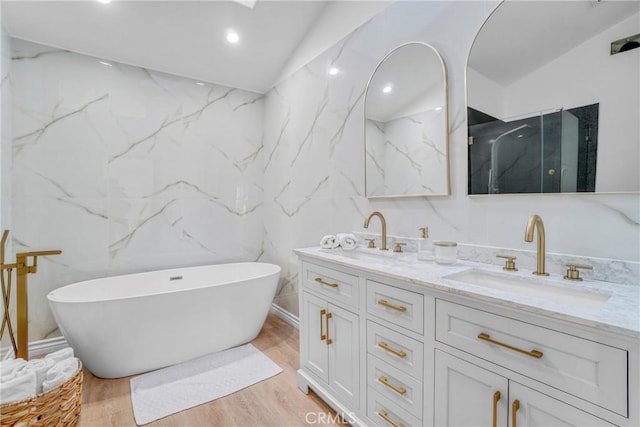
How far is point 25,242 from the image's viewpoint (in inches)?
94.3

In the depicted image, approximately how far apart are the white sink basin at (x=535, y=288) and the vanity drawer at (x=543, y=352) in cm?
24

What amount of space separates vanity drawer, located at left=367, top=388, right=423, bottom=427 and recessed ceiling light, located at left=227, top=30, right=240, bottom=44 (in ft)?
9.64

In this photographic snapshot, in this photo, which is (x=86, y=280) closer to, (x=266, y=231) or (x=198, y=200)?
(x=198, y=200)

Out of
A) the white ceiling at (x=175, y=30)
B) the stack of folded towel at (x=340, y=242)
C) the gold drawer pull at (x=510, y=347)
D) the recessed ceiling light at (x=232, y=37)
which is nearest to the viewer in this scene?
the gold drawer pull at (x=510, y=347)

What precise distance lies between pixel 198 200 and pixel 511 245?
2.78 m

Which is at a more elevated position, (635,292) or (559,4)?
(559,4)

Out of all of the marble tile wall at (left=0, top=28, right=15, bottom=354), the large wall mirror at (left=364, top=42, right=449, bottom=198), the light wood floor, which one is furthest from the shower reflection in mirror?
the marble tile wall at (left=0, top=28, right=15, bottom=354)

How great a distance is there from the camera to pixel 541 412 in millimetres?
892

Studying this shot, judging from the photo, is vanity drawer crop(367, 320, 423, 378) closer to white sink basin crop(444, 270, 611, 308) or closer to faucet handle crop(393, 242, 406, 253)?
white sink basin crop(444, 270, 611, 308)

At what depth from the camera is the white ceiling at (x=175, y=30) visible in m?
2.29

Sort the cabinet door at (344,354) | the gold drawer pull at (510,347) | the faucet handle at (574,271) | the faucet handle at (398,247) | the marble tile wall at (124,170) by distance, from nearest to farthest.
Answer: the gold drawer pull at (510,347) → the faucet handle at (574,271) → the cabinet door at (344,354) → the faucet handle at (398,247) → the marble tile wall at (124,170)

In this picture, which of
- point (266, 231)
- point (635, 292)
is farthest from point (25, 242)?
point (635, 292)

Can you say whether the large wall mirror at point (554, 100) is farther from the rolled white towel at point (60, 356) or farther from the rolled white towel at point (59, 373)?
the rolled white towel at point (60, 356)

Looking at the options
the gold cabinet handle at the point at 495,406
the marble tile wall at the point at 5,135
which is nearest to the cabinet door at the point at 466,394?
the gold cabinet handle at the point at 495,406
